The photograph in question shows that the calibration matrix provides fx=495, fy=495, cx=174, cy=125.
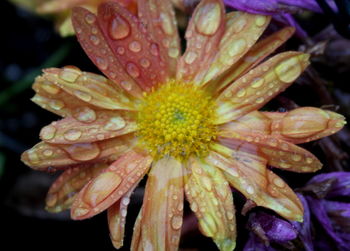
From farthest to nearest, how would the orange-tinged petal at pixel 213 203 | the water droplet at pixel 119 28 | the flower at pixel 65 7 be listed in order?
the flower at pixel 65 7, the water droplet at pixel 119 28, the orange-tinged petal at pixel 213 203

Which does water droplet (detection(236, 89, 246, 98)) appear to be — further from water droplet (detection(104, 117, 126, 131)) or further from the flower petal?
water droplet (detection(104, 117, 126, 131))

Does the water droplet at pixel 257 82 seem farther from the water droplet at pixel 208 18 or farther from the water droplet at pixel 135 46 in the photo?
the water droplet at pixel 135 46

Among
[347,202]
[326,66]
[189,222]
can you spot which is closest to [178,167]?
[189,222]

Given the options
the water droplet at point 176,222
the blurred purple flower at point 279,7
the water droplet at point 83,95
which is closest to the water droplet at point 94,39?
the water droplet at point 83,95

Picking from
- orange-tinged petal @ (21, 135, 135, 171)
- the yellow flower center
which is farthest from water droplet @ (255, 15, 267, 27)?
orange-tinged petal @ (21, 135, 135, 171)

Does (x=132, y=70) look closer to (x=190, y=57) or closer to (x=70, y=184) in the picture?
(x=190, y=57)

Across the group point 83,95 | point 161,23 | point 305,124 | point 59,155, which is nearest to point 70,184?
point 59,155

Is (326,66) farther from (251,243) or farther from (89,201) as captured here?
(89,201)
